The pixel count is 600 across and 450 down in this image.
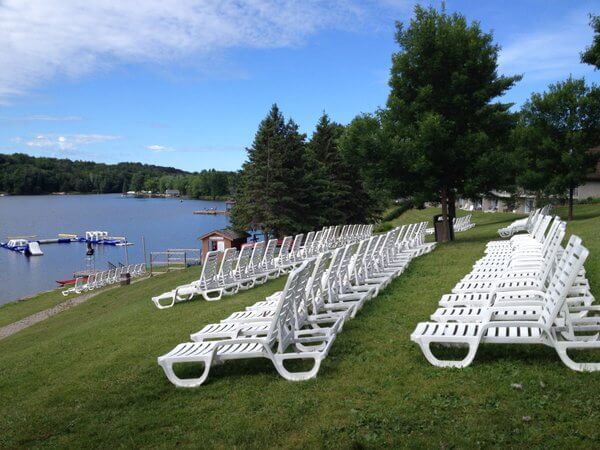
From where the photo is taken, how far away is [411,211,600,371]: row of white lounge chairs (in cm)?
509

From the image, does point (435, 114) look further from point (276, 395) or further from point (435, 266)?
point (276, 395)

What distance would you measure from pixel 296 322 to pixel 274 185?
111 feet

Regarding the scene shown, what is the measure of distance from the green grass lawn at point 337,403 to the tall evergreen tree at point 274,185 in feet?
108

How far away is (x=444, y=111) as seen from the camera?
22.8m

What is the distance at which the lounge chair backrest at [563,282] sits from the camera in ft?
16.0

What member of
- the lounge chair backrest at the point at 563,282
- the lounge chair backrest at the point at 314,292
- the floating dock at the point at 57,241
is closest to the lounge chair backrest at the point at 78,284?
the floating dock at the point at 57,241

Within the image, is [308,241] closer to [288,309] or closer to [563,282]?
[288,309]

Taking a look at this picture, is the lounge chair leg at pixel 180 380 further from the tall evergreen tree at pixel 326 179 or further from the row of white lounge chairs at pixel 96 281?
the tall evergreen tree at pixel 326 179

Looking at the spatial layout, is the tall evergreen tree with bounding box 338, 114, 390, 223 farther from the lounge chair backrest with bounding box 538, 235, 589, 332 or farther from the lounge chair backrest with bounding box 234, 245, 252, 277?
the lounge chair backrest with bounding box 538, 235, 589, 332

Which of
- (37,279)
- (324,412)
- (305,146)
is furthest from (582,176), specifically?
(37,279)

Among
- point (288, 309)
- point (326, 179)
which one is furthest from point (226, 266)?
point (326, 179)

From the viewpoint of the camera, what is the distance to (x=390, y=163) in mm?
22500

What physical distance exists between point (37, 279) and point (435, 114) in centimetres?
4183

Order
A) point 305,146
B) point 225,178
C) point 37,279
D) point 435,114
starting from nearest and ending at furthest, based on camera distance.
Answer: point 435,114 → point 305,146 → point 37,279 → point 225,178
